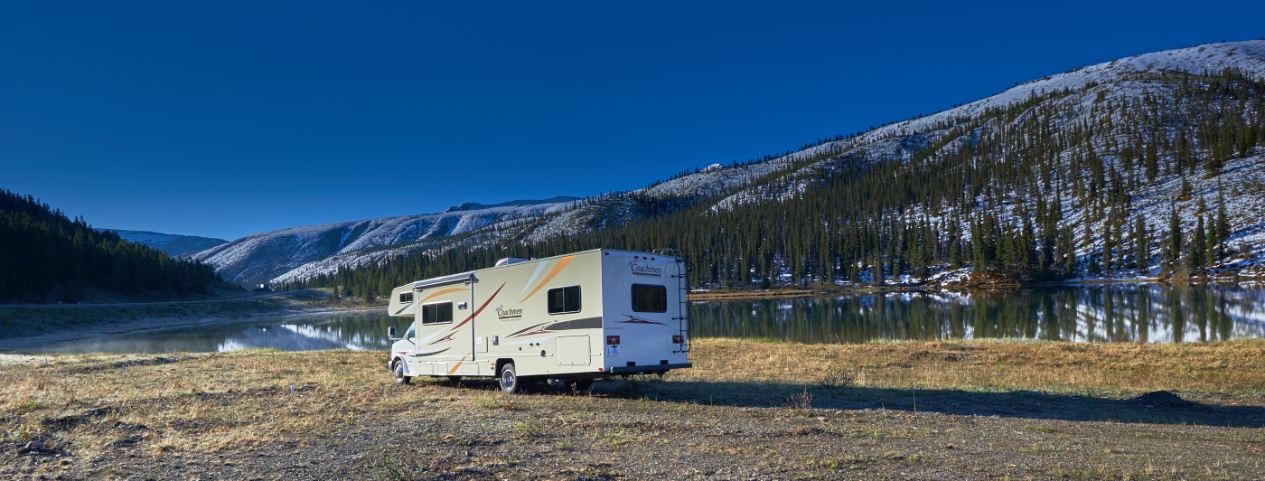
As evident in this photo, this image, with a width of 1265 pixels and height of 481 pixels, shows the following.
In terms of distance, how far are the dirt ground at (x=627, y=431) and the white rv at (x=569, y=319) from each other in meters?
0.79

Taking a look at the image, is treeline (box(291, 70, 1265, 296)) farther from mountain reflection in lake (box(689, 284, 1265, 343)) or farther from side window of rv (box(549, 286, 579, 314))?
side window of rv (box(549, 286, 579, 314))

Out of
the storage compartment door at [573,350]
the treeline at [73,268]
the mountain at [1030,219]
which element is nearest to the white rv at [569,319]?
the storage compartment door at [573,350]

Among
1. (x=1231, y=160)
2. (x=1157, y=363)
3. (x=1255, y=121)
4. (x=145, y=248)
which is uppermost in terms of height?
(x=1255, y=121)

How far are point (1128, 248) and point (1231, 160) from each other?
47.9m

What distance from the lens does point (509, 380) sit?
1741 cm

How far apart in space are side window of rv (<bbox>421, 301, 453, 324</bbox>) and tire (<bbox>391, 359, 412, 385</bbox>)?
1.70 metres

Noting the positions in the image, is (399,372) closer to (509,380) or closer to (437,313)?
(437,313)

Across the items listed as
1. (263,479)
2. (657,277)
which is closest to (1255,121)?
(657,277)

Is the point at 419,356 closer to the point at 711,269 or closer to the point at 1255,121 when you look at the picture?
the point at 711,269

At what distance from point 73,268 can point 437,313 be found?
10519cm

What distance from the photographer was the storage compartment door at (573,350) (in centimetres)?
1566

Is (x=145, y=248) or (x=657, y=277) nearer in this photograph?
(x=657, y=277)

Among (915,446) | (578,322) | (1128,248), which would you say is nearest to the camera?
(915,446)

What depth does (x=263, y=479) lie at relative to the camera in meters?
8.05
